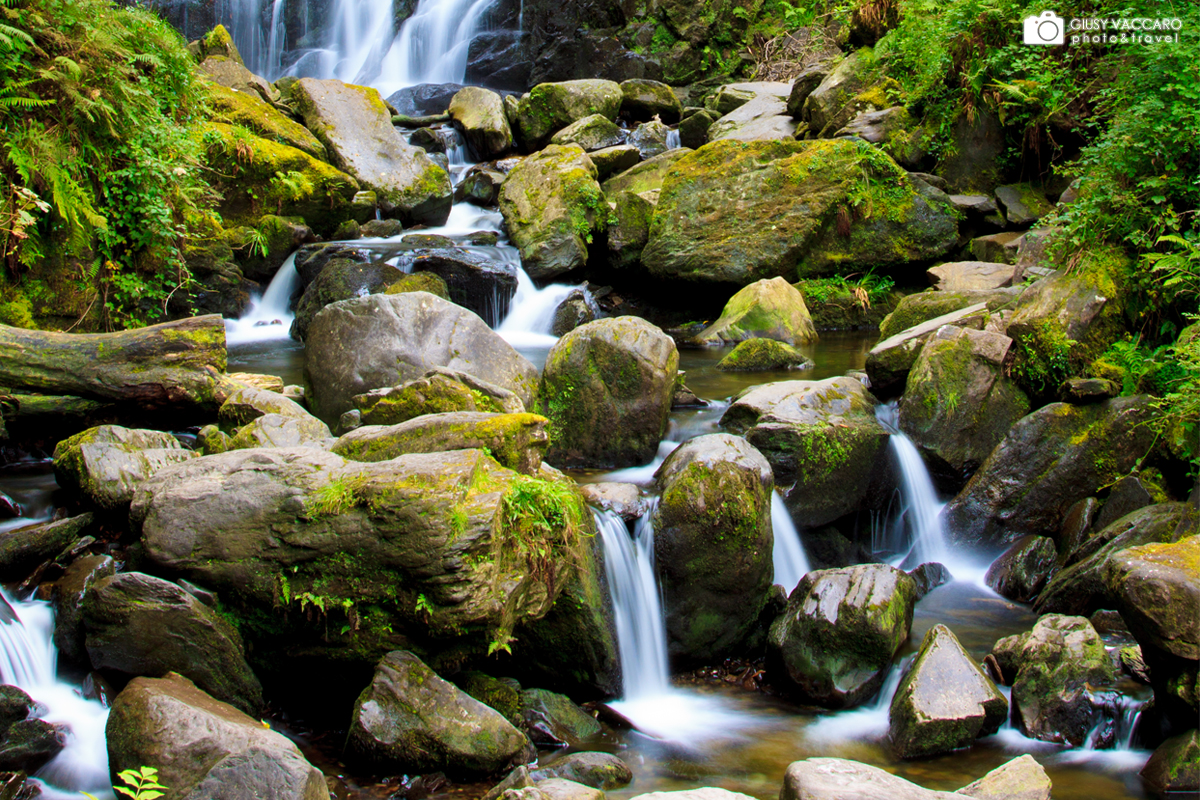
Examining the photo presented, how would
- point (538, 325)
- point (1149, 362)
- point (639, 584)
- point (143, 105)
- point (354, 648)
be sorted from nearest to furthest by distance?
point (354, 648)
point (639, 584)
point (1149, 362)
point (143, 105)
point (538, 325)

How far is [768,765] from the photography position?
4234 millimetres

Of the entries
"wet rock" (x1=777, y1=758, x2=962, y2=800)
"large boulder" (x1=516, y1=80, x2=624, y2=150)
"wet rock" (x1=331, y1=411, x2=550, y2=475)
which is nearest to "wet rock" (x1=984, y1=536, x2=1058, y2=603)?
"wet rock" (x1=777, y1=758, x2=962, y2=800)

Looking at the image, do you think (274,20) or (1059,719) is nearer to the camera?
(1059,719)

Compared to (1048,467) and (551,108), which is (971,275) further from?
(551,108)

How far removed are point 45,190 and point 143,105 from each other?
50.0 inches

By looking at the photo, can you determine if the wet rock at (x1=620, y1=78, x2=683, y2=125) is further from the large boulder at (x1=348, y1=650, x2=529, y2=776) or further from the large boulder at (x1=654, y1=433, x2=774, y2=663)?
the large boulder at (x1=348, y1=650, x2=529, y2=776)

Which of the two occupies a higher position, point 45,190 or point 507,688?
point 45,190

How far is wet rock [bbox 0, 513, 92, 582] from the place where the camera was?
445cm

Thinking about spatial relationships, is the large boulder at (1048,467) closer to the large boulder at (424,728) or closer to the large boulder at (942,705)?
the large boulder at (942,705)

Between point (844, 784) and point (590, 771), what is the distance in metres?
1.32

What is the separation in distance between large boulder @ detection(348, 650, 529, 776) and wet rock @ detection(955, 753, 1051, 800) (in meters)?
2.09

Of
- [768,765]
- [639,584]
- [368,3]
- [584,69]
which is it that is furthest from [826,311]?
[368,3]

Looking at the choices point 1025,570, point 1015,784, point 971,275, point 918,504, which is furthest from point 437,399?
point 971,275

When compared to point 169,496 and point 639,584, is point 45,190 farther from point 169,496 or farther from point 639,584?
point 639,584
